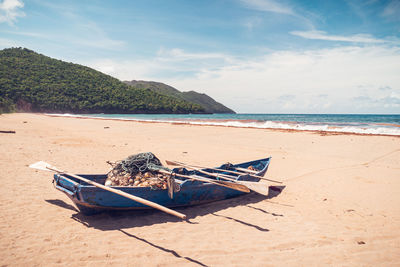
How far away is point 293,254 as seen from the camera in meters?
4.00

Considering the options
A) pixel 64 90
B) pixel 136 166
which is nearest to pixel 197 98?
pixel 64 90

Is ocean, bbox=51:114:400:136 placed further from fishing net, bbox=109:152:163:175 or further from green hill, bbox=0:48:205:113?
green hill, bbox=0:48:205:113

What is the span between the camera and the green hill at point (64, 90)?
55.8m

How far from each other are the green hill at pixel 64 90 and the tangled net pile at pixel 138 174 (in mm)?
53324

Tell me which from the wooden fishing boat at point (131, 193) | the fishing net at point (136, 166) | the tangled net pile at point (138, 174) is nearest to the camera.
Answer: the wooden fishing boat at point (131, 193)

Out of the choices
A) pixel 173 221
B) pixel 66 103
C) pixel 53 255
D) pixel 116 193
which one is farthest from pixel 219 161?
pixel 66 103

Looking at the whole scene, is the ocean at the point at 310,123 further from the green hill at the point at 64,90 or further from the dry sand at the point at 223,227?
the green hill at the point at 64,90

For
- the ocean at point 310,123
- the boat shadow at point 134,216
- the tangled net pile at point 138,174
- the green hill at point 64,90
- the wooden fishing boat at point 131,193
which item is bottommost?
the boat shadow at point 134,216

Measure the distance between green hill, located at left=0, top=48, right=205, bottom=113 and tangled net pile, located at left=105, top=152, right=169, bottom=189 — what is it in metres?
53.3

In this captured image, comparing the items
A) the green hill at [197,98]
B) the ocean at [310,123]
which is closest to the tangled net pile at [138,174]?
the ocean at [310,123]

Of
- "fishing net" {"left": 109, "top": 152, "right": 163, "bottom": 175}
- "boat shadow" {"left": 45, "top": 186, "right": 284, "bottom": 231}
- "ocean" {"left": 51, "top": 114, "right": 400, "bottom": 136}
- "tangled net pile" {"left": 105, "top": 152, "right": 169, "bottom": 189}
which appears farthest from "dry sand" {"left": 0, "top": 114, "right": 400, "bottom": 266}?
"ocean" {"left": 51, "top": 114, "right": 400, "bottom": 136}

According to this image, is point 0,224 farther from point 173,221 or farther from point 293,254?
point 293,254

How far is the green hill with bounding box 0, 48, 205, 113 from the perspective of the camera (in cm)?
5578

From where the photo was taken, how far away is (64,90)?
64812 mm
